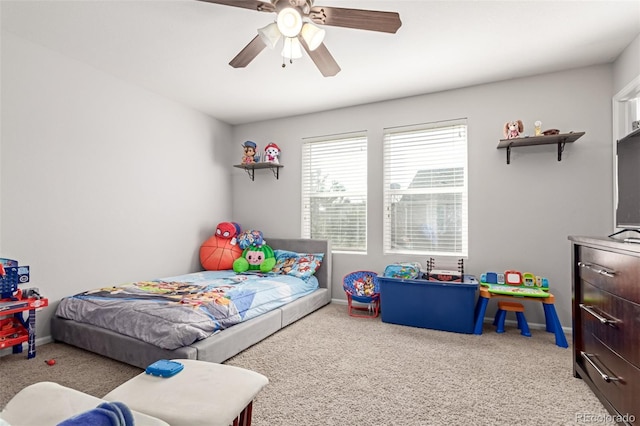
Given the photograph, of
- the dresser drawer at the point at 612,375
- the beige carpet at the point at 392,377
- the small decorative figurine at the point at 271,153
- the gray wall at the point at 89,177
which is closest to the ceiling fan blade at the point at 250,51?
the gray wall at the point at 89,177

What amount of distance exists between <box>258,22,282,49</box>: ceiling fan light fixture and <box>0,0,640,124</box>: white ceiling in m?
0.52

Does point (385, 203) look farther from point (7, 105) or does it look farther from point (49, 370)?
point (7, 105)

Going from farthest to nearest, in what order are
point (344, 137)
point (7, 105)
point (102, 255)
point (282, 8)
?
point (344, 137) → point (102, 255) → point (7, 105) → point (282, 8)

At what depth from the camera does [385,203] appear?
379 centimetres

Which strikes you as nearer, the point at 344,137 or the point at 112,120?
the point at 112,120

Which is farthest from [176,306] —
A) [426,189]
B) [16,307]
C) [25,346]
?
[426,189]

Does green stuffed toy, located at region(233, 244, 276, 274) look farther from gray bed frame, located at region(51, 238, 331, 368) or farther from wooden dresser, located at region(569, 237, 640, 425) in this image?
wooden dresser, located at region(569, 237, 640, 425)

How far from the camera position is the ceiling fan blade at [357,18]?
5.66ft

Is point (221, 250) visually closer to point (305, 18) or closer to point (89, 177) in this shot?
point (89, 177)

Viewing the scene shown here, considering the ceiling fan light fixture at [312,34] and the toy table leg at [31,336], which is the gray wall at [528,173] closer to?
the ceiling fan light fixture at [312,34]

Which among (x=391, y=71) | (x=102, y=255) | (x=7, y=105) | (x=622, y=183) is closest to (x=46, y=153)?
(x=7, y=105)

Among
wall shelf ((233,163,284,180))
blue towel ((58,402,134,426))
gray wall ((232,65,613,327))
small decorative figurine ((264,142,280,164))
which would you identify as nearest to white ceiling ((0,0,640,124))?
gray wall ((232,65,613,327))

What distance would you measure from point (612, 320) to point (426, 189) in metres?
2.17

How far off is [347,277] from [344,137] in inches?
70.3
